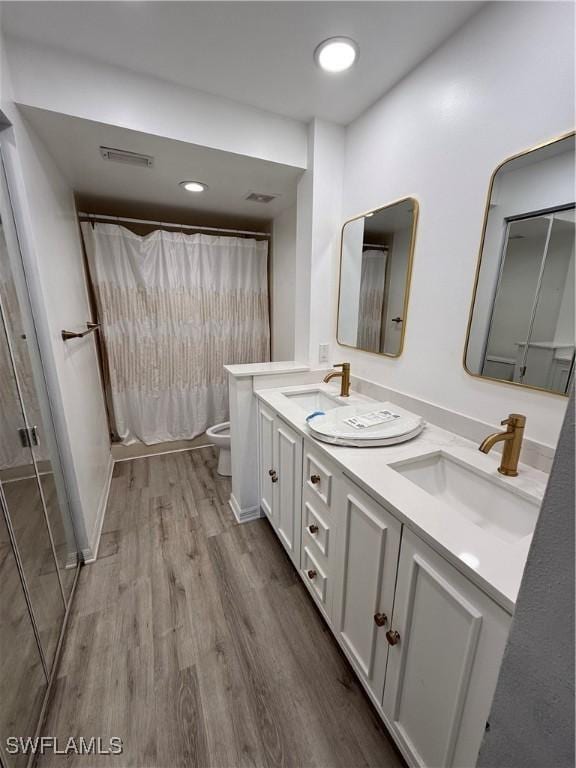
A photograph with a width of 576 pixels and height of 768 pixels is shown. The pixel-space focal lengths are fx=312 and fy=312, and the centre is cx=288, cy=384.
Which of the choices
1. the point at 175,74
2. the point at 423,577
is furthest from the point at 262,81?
the point at 423,577

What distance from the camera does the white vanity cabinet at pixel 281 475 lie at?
144 cm

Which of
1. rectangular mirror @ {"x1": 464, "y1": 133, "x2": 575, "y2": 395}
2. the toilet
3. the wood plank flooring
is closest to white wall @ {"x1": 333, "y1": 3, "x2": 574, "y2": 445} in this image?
rectangular mirror @ {"x1": 464, "y1": 133, "x2": 575, "y2": 395}

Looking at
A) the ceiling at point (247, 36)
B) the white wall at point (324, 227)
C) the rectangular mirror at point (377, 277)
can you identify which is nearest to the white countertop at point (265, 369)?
the white wall at point (324, 227)

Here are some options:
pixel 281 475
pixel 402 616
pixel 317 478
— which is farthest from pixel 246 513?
pixel 402 616

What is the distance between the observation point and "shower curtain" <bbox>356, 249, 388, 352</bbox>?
163cm

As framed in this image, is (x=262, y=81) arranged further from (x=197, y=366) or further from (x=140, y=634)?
(x=140, y=634)

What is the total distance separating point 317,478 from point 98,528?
1.51 metres

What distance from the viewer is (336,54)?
128 centimetres

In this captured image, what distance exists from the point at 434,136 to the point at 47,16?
1.52 m

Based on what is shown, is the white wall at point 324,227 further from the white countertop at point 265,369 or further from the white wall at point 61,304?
the white wall at point 61,304

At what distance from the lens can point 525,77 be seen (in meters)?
0.97

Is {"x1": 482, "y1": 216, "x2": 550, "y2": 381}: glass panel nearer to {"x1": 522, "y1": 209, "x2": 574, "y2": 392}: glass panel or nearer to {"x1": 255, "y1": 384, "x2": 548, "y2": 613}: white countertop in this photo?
{"x1": 522, "y1": 209, "x2": 574, "y2": 392}: glass panel

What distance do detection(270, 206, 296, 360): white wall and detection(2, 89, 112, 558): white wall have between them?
5.01ft

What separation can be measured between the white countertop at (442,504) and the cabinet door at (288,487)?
0.40ft
